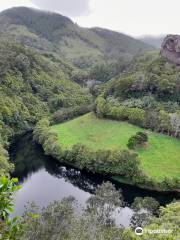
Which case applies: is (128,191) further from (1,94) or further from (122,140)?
(1,94)

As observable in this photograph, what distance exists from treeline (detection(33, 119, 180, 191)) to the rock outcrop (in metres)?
59.9

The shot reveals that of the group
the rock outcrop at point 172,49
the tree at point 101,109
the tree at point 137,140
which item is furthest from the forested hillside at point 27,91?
the rock outcrop at point 172,49

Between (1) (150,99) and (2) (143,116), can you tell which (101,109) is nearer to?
(2) (143,116)

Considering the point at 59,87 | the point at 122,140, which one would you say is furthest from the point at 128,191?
the point at 59,87

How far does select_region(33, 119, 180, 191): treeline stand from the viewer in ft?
214

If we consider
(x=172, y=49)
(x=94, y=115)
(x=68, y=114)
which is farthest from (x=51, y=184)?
(x=172, y=49)

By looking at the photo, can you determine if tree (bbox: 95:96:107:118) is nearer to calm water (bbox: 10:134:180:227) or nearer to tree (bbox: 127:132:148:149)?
calm water (bbox: 10:134:180:227)

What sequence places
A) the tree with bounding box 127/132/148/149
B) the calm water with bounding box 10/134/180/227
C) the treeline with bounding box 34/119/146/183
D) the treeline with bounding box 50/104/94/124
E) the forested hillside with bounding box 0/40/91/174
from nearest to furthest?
the calm water with bounding box 10/134/180/227 < the treeline with bounding box 34/119/146/183 < the tree with bounding box 127/132/148/149 < the treeline with bounding box 50/104/94/124 < the forested hillside with bounding box 0/40/91/174

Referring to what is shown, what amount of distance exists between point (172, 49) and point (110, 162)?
68990 mm

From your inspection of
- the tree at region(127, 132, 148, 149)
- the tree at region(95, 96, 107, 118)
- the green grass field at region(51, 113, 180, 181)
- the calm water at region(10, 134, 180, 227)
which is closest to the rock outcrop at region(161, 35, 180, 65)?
the tree at region(95, 96, 107, 118)

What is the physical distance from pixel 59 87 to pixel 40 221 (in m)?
127

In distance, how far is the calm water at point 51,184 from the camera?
60.3 m

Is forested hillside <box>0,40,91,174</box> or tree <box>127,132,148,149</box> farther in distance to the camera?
forested hillside <box>0,40,91,174</box>

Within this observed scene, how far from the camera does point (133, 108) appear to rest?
98438 mm
